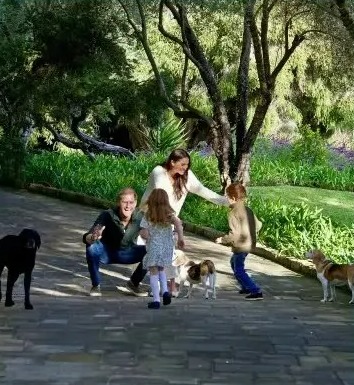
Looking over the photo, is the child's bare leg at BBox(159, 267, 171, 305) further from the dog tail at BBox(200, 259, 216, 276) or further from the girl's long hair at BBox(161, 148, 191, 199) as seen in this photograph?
the girl's long hair at BBox(161, 148, 191, 199)

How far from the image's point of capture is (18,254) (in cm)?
914

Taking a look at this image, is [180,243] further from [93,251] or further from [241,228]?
[93,251]

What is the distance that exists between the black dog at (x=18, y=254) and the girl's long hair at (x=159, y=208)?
1112 mm

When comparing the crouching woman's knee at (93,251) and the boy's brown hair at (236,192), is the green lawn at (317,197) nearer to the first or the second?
the boy's brown hair at (236,192)

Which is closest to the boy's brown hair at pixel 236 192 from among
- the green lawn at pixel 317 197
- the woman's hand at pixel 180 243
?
the woman's hand at pixel 180 243

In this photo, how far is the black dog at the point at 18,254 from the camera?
29.6 feet

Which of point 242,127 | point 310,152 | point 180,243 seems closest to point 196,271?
point 180,243

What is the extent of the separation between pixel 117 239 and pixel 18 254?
1419 mm

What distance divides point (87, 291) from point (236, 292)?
1662mm

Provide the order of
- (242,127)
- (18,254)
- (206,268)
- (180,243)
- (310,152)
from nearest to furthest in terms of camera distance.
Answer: (18,254), (180,243), (206,268), (242,127), (310,152)

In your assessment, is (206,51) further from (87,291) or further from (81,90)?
(87,291)

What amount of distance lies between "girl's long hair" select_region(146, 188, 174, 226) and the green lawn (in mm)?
9379

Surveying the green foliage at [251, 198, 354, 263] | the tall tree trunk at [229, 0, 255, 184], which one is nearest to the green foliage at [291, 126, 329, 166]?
the tall tree trunk at [229, 0, 255, 184]

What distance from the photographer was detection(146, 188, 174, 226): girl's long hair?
9.27 meters
